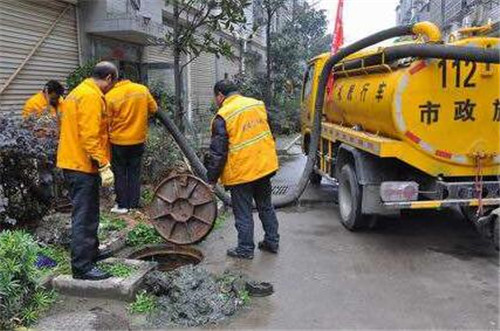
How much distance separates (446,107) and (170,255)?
318 cm

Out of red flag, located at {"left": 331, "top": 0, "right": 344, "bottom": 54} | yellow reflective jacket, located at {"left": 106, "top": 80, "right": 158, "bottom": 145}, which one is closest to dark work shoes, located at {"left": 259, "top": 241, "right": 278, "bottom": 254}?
yellow reflective jacket, located at {"left": 106, "top": 80, "right": 158, "bottom": 145}

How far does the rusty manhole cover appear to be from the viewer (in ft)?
18.2

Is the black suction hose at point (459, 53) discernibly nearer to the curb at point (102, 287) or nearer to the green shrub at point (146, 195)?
the curb at point (102, 287)

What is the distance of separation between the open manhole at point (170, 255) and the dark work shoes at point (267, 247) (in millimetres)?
656

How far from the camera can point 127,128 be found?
20.7 ft

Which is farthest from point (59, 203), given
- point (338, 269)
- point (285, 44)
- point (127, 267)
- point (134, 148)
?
point (285, 44)

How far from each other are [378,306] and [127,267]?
2.15 m

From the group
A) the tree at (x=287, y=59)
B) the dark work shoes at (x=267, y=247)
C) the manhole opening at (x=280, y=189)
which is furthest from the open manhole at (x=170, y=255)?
the tree at (x=287, y=59)

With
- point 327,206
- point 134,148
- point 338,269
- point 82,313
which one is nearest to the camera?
point 82,313

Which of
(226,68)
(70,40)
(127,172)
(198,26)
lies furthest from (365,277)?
(226,68)

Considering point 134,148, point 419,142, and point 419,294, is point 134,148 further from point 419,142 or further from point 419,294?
point 419,294

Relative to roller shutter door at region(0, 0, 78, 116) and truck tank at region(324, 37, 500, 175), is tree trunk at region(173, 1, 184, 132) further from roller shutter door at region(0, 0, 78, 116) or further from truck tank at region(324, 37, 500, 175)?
truck tank at region(324, 37, 500, 175)

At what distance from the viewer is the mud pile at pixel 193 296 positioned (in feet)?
13.3

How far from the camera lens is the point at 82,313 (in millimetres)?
4137
